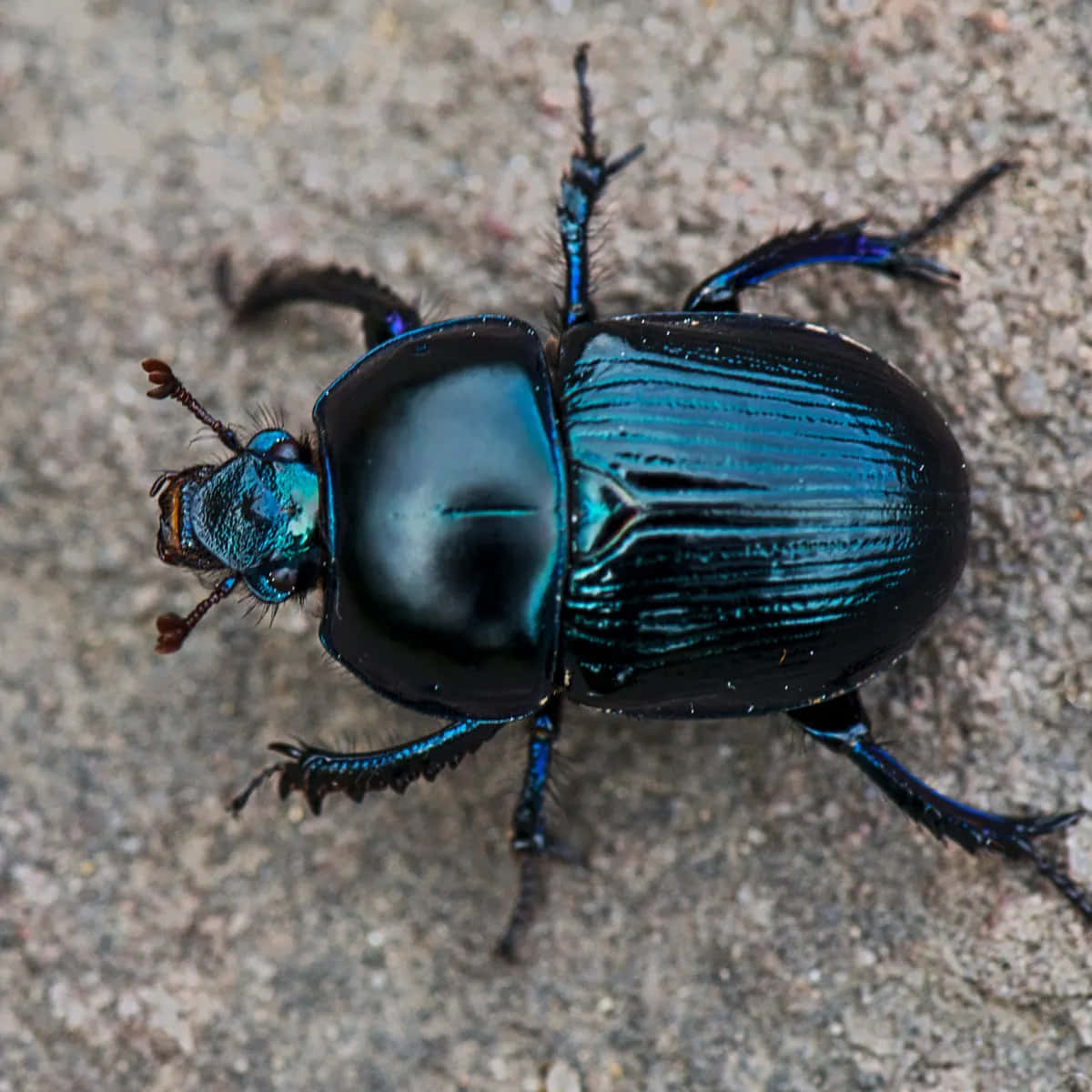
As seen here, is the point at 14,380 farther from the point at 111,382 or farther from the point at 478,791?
the point at 478,791

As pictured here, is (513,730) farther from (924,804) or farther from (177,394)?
(177,394)

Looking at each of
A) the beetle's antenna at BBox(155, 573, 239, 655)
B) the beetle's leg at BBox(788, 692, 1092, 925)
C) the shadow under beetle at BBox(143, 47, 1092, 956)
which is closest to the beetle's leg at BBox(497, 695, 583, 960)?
Result: the shadow under beetle at BBox(143, 47, 1092, 956)

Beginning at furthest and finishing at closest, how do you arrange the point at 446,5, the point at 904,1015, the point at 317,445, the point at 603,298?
the point at 446,5, the point at 603,298, the point at 904,1015, the point at 317,445

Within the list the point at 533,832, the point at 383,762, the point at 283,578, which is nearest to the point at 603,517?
the point at 283,578

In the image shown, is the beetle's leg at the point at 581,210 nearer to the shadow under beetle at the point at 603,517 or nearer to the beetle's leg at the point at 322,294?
the shadow under beetle at the point at 603,517

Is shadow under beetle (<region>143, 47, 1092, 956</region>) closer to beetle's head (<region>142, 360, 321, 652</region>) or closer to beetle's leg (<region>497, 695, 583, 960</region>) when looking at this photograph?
beetle's head (<region>142, 360, 321, 652</region>)

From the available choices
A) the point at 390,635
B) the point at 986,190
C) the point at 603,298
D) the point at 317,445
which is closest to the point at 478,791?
the point at 390,635
